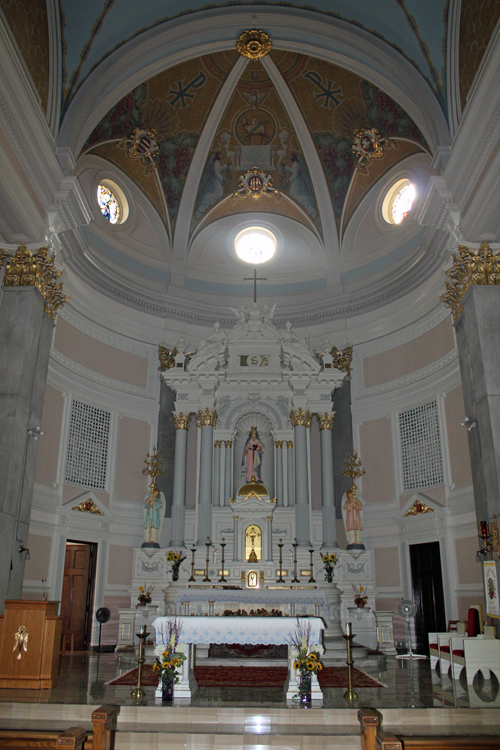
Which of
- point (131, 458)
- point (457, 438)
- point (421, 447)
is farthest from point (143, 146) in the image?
point (457, 438)

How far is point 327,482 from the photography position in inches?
648

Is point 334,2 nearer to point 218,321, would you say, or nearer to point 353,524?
point 218,321

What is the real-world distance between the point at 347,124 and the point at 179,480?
11096 millimetres

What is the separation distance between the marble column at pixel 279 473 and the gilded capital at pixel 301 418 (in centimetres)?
70

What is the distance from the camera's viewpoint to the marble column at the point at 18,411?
10594mm

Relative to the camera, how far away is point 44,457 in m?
14.1

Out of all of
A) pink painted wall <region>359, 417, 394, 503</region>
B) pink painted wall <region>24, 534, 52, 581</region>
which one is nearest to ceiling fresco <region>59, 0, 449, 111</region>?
pink painted wall <region>359, 417, 394, 503</region>

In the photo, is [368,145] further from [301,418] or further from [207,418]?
[207,418]

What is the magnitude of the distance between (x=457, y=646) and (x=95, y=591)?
8548 mm

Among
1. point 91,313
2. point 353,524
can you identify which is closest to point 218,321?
point 91,313

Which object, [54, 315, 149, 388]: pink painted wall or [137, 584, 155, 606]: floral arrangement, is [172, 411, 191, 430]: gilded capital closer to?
[54, 315, 149, 388]: pink painted wall

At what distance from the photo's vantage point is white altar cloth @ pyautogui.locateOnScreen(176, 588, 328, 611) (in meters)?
12.4

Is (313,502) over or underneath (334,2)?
underneath

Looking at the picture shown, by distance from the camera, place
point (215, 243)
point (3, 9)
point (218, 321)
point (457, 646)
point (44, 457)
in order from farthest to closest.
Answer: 1. point (215, 243)
2. point (218, 321)
3. point (44, 457)
4. point (3, 9)
5. point (457, 646)
